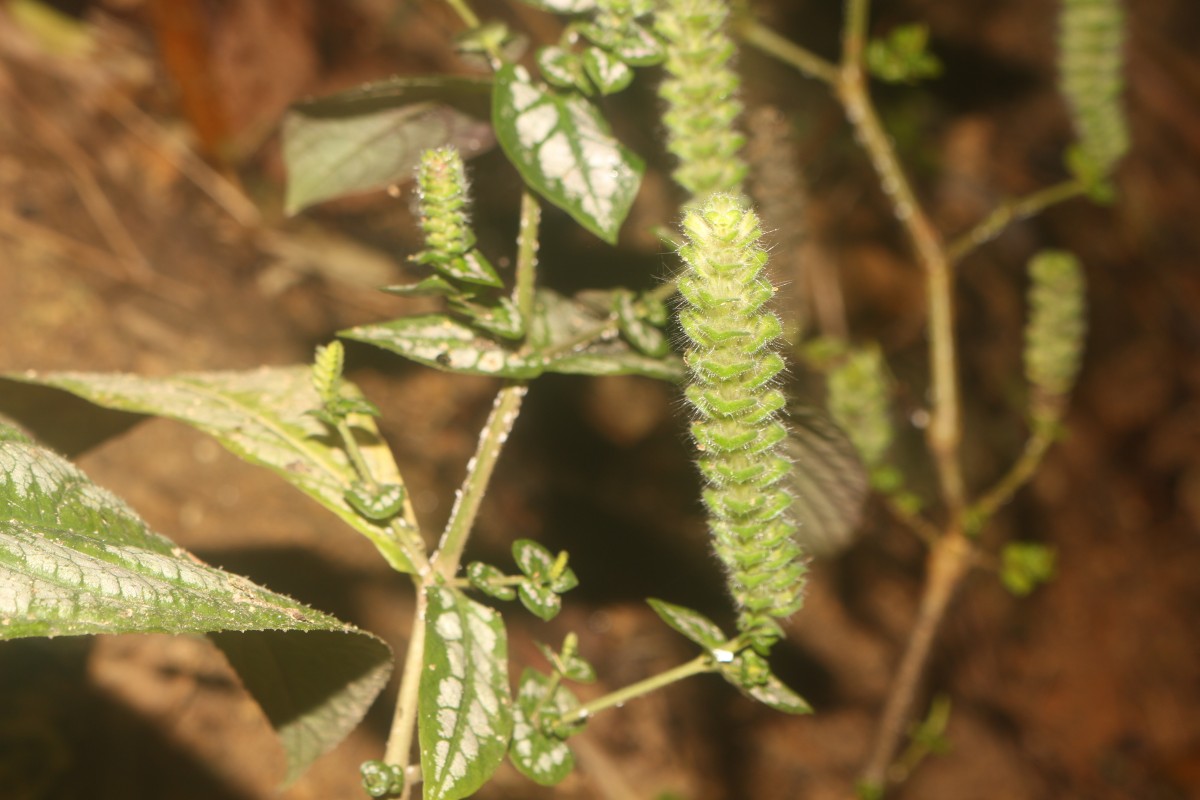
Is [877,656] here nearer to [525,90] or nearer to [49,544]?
[525,90]

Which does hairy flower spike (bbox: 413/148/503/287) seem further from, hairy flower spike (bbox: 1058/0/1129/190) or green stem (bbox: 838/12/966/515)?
hairy flower spike (bbox: 1058/0/1129/190)

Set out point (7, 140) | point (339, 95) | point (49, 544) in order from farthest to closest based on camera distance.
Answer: point (7, 140) < point (339, 95) < point (49, 544)

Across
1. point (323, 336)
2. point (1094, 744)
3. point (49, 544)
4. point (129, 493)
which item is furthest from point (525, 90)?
point (1094, 744)

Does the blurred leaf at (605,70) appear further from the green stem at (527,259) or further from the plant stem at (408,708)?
the plant stem at (408,708)

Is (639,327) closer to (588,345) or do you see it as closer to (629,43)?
(588,345)

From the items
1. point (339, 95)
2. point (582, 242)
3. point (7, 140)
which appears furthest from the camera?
point (7, 140)

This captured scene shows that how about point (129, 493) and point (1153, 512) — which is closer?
point (129, 493)

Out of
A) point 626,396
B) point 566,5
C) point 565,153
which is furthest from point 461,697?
point 626,396
